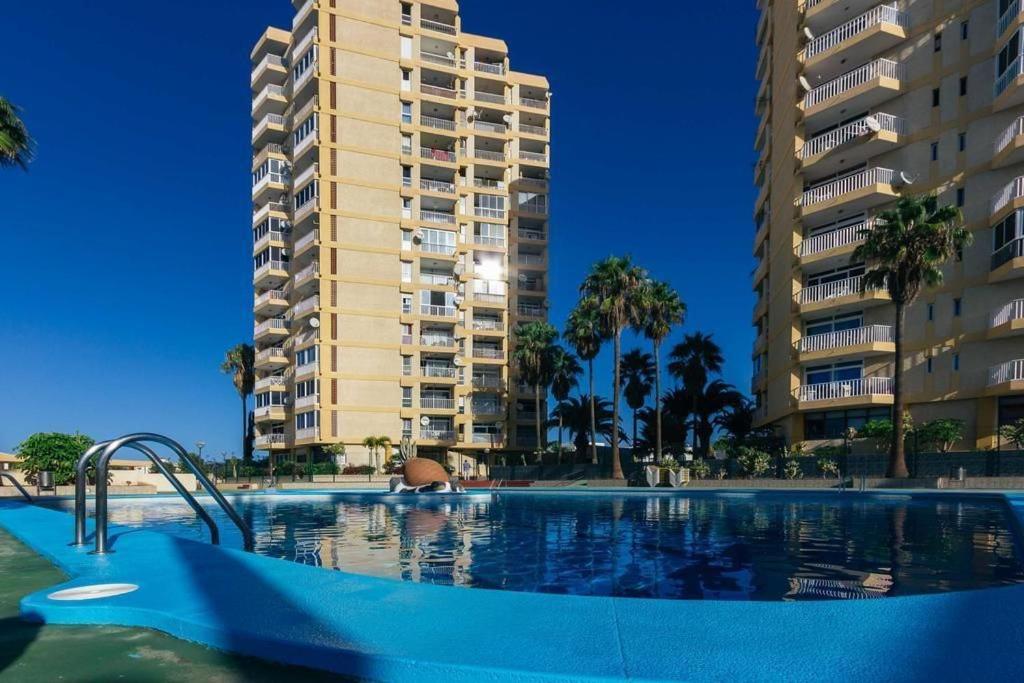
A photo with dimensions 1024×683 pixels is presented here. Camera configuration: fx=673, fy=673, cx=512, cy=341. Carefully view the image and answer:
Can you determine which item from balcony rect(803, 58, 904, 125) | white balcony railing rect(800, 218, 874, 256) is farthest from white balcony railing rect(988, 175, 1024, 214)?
balcony rect(803, 58, 904, 125)

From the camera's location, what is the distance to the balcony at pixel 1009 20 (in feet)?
93.9

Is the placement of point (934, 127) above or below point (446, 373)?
above

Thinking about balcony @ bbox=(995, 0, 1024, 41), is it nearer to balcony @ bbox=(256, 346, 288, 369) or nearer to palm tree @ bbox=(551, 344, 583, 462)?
palm tree @ bbox=(551, 344, 583, 462)

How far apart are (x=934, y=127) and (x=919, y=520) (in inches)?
1071

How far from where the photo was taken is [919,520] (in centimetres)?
1363

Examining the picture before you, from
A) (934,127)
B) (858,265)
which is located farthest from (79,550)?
(934,127)

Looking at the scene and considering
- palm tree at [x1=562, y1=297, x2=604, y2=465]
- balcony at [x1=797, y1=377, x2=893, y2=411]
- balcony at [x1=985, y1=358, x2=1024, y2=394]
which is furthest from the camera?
palm tree at [x1=562, y1=297, x2=604, y2=465]

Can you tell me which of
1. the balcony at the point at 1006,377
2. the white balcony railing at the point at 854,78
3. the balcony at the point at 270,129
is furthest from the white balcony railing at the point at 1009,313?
the balcony at the point at 270,129

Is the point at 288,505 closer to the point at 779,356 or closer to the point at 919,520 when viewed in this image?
the point at 919,520

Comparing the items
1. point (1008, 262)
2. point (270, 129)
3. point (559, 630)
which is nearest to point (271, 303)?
point (270, 129)

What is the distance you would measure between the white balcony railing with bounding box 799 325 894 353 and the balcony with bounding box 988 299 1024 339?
14.5ft

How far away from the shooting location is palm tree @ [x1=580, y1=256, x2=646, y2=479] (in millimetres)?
40406

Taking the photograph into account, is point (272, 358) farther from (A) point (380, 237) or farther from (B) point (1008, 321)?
(B) point (1008, 321)

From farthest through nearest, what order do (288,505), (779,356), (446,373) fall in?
1. (446,373)
2. (779,356)
3. (288,505)
